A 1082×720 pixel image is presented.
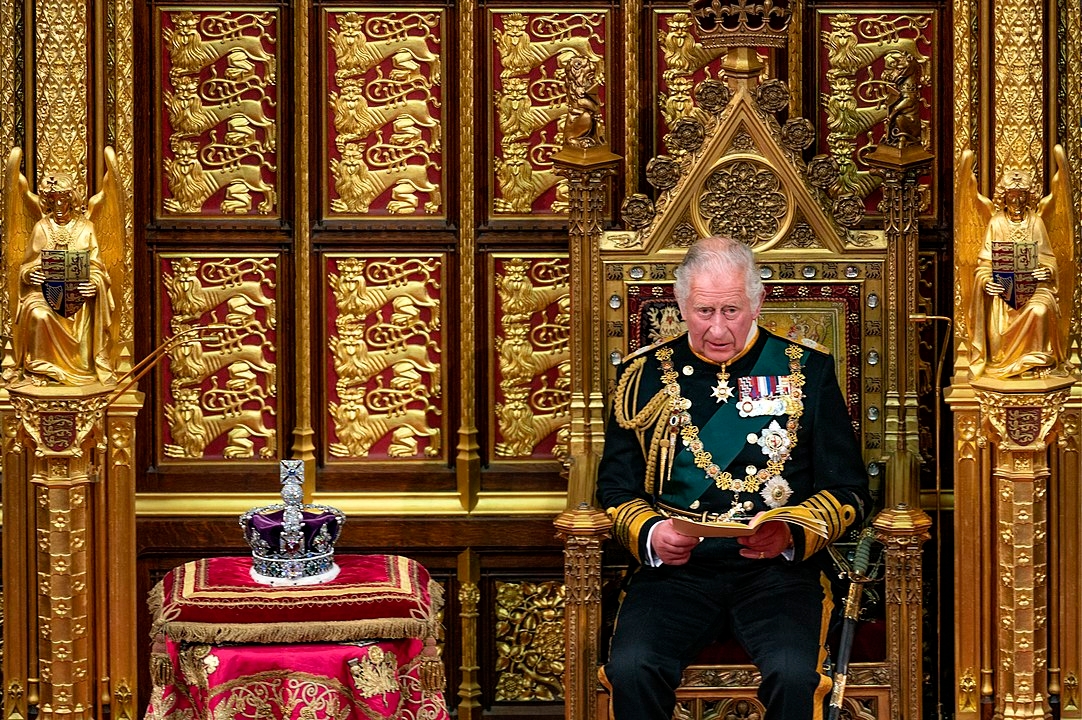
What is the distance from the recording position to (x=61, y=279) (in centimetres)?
641

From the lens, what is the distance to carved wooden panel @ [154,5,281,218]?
7.08m

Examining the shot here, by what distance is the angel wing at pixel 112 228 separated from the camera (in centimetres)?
658

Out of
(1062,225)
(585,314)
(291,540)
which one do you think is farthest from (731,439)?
(291,540)

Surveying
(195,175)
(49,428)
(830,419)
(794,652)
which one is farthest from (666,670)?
(195,175)

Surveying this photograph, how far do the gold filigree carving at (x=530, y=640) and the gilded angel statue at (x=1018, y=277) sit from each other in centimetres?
187

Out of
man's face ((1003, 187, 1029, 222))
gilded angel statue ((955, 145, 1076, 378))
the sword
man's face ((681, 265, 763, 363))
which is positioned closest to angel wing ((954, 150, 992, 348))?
gilded angel statue ((955, 145, 1076, 378))

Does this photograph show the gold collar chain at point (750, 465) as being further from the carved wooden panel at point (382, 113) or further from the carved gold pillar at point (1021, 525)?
the carved wooden panel at point (382, 113)

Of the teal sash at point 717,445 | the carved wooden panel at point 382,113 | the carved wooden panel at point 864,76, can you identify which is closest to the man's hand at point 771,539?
the teal sash at point 717,445

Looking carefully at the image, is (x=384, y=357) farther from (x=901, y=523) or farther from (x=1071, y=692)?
(x=1071, y=692)

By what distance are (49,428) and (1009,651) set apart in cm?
324

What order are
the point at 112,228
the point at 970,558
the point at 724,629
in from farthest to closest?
the point at 112,228, the point at 970,558, the point at 724,629

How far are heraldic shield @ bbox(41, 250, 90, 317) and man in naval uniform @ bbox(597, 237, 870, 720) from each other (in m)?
1.84

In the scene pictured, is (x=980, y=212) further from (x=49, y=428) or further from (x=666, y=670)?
(x=49, y=428)

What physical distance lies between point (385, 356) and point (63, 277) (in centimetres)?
131
